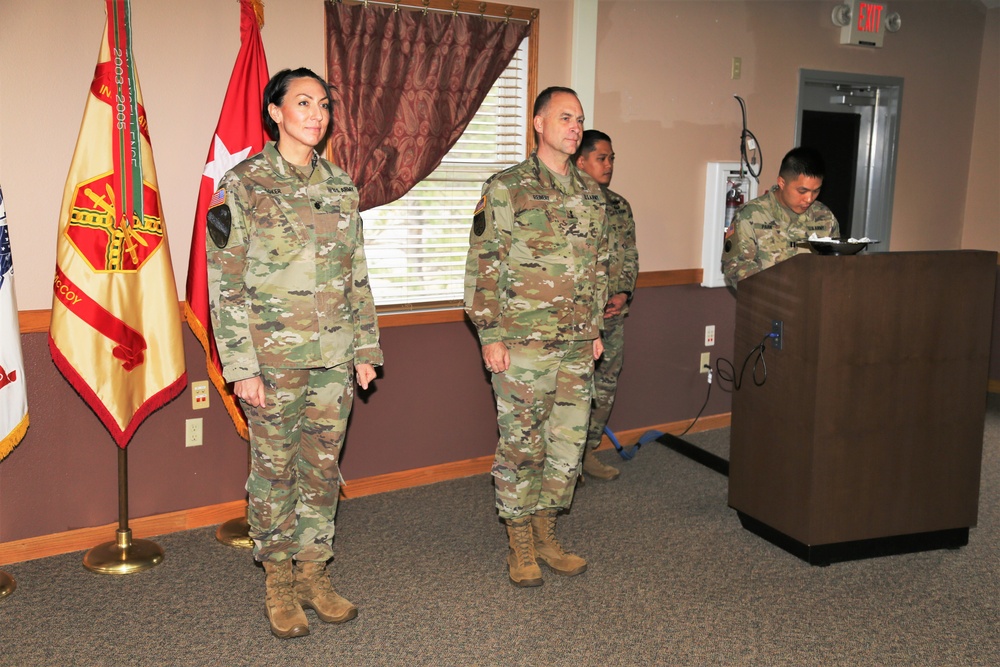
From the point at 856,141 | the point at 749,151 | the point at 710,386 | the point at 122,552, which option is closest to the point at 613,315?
the point at 710,386

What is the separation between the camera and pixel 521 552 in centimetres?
294

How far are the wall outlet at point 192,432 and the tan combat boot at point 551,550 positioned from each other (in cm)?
137

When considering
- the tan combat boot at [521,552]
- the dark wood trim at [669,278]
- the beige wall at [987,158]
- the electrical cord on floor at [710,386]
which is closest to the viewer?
the tan combat boot at [521,552]

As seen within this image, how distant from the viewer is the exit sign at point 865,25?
4816mm

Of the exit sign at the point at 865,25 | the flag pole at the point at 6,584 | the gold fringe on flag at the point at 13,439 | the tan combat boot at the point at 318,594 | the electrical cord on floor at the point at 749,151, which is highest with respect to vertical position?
the exit sign at the point at 865,25

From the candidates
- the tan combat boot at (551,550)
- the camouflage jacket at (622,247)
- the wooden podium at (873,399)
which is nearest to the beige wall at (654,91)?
the camouflage jacket at (622,247)

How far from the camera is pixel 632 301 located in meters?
4.49

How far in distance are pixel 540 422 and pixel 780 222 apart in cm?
148

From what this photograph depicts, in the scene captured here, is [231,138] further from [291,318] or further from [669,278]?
[669,278]

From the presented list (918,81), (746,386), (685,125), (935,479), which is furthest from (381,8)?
(918,81)

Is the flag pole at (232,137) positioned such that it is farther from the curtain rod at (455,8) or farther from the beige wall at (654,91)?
the curtain rod at (455,8)

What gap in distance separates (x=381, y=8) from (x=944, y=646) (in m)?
3.03

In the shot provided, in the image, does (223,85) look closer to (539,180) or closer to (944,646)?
(539,180)

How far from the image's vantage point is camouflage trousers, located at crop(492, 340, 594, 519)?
2826 mm
